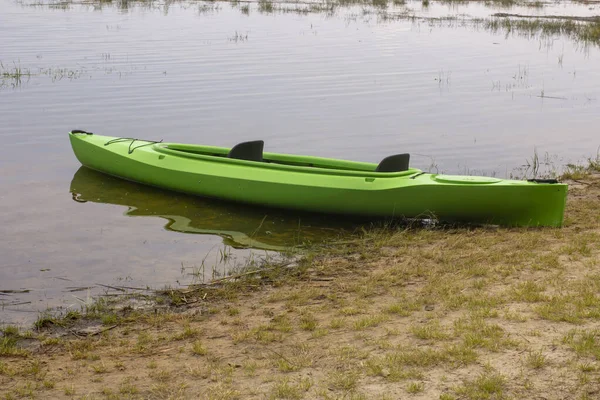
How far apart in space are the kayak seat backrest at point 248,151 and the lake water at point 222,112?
2.05 ft

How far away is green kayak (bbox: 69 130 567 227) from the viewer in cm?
819

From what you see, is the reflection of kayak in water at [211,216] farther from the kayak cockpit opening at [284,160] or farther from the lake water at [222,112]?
the kayak cockpit opening at [284,160]

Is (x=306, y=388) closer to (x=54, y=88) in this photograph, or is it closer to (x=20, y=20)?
(x=54, y=88)

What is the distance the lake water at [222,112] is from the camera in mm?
8391

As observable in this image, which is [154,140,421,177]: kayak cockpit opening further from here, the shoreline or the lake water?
the shoreline

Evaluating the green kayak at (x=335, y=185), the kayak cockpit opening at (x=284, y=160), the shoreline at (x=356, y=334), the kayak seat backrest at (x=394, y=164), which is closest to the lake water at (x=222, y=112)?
the green kayak at (x=335, y=185)

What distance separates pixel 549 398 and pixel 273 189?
535 cm

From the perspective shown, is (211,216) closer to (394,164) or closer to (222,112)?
(394,164)

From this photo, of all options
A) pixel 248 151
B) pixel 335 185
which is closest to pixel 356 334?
pixel 335 185

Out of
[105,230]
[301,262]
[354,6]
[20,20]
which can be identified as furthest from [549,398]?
[354,6]

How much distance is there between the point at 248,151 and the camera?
390 inches

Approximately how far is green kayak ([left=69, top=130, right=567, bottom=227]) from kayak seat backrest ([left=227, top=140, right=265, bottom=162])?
1cm

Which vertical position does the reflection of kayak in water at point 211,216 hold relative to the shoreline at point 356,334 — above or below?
below

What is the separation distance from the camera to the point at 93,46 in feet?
71.3
